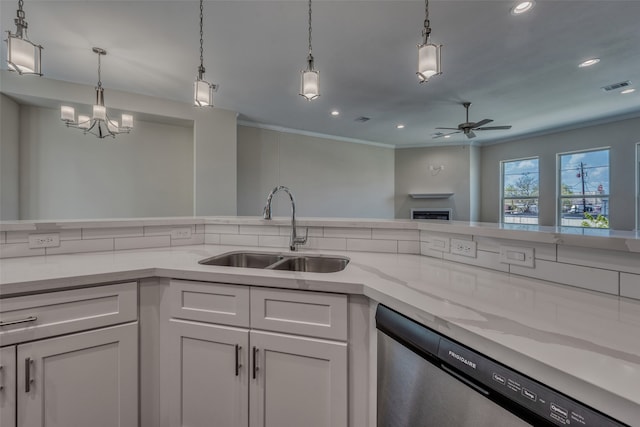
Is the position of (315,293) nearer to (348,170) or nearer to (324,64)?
(324,64)

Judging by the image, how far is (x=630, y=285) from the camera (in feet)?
2.59

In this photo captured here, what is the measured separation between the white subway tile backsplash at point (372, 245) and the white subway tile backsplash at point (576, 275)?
0.61 m

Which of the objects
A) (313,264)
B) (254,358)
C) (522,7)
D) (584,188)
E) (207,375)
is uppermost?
(522,7)

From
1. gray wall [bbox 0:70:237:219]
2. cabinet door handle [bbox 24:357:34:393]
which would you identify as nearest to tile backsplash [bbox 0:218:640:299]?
cabinet door handle [bbox 24:357:34:393]

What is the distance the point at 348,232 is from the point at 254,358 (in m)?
0.84

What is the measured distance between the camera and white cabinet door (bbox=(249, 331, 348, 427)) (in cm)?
101

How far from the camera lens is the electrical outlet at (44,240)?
142 centimetres

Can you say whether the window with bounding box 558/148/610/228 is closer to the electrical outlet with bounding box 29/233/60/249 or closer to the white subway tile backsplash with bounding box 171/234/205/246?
the white subway tile backsplash with bounding box 171/234/205/246

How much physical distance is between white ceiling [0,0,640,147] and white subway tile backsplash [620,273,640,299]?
86.0 inches

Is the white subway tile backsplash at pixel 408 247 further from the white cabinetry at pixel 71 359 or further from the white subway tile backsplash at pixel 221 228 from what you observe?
the white cabinetry at pixel 71 359

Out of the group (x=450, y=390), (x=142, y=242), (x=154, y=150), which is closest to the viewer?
(x=450, y=390)

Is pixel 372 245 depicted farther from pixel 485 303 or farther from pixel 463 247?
pixel 485 303

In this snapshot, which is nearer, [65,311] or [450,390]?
[450,390]

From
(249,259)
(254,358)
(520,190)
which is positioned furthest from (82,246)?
(520,190)
